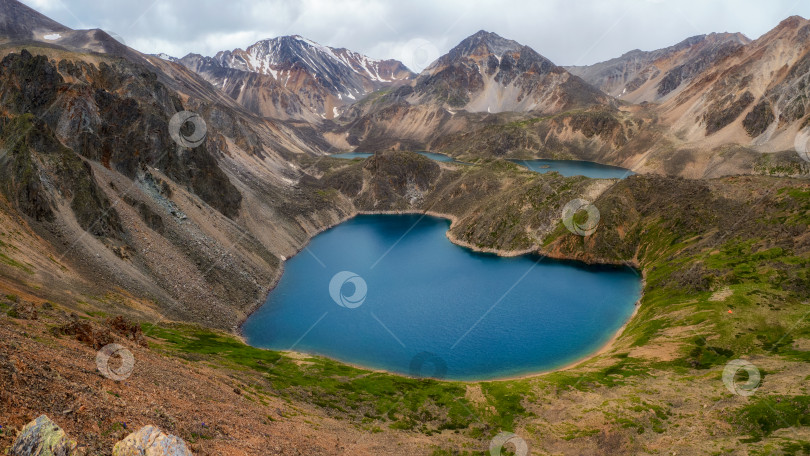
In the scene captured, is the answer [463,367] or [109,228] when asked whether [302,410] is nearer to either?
[463,367]

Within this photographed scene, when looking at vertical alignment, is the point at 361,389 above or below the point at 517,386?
below

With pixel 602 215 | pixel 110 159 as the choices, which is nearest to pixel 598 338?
pixel 602 215
